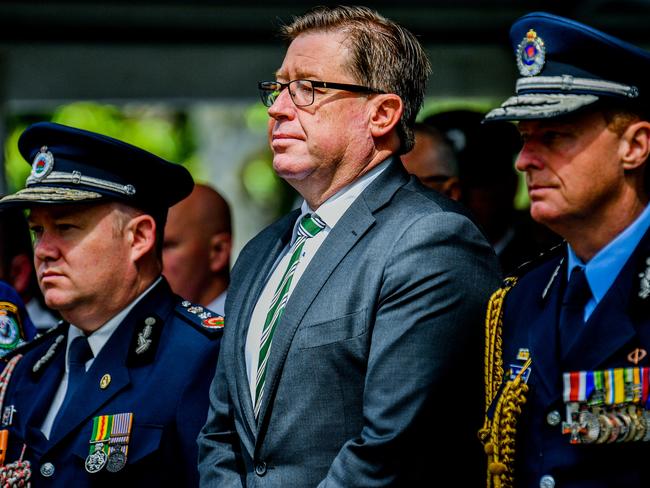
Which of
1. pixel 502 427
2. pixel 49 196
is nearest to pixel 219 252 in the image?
pixel 49 196

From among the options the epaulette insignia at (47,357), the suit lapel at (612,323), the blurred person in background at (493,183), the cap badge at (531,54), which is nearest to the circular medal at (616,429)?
the suit lapel at (612,323)

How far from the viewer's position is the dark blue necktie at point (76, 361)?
3.97m

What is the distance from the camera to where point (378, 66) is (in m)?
3.46

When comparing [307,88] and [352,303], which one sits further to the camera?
[307,88]

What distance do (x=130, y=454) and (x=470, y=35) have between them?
13.1 feet

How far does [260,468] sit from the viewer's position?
322 cm

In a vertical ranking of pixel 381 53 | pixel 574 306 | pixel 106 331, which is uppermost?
pixel 381 53

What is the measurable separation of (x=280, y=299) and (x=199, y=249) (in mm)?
2418

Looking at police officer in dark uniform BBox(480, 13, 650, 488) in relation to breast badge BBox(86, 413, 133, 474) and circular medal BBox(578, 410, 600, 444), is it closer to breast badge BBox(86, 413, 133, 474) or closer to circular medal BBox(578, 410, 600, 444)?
circular medal BBox(578, 410, 600, 444)

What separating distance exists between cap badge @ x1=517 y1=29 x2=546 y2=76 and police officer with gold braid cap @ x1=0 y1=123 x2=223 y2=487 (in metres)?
1.51

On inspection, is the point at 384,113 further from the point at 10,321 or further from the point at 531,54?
the point at 10,321

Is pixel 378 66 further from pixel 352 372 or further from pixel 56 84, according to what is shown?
pixel 56 84

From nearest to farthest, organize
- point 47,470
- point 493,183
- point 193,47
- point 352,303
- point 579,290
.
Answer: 1. point 579,290
2. point 352,303
3. point 47,470
4. point 493,183
5. point 193,47

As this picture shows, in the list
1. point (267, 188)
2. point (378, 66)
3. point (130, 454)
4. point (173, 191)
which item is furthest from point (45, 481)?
point (267, 188)
